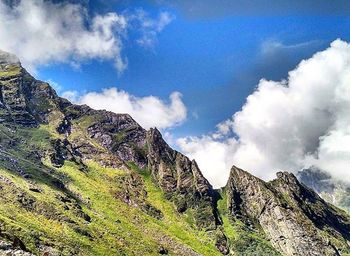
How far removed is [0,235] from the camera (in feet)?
312

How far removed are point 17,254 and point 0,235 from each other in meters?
19.1

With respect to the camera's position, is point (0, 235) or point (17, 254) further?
point (0, 235)

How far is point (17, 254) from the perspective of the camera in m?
78.6
